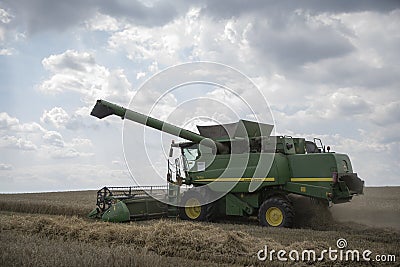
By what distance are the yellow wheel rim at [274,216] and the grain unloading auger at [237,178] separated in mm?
29

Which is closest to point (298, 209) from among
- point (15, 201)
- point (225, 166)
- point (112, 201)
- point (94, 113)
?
point (225, 166)

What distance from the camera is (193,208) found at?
14.7 metres

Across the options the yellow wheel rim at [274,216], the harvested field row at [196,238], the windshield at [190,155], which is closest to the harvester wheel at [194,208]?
the windshield at [190,155]

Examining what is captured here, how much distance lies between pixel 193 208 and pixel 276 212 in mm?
3262

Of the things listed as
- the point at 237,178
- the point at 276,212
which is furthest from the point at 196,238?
the point at 237,178

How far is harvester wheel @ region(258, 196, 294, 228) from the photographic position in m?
12.3

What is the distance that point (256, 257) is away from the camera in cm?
734

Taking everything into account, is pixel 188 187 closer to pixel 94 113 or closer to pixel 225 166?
pixel 225 166

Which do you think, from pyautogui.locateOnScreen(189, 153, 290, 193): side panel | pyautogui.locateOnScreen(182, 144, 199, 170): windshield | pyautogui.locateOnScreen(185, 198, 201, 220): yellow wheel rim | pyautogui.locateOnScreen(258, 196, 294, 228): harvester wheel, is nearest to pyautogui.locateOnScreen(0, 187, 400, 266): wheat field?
pyautogui.locateOnScreen(258, 196, 294, 228): harvester wheel

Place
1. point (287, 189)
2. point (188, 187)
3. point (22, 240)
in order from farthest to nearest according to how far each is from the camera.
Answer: point (188, 187)
point (287, 189)
point (22, 240)

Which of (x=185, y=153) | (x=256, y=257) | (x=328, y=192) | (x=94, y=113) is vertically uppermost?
(x=94, y=113)

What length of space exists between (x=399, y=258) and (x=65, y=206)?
44.9 feet

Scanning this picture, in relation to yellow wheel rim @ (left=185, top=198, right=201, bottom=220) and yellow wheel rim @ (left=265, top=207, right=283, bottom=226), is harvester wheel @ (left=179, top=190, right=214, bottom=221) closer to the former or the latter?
yellow wheel rim @ (left=185, top=198, right=201, bottom=220)

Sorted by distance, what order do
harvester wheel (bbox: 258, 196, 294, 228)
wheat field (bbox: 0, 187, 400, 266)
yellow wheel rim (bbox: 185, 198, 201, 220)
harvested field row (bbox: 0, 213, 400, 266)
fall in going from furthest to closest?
yellow wheel rim (bbox: 185, 198, 201, 220)
harvester wheel (bbox: 258, 196, 294, 228)
harvested field row (bbox: 0, 213, 400, 266)
wheat field (bbox: 0, 187, 400, 266)
